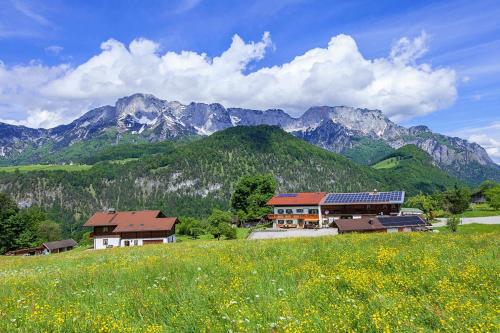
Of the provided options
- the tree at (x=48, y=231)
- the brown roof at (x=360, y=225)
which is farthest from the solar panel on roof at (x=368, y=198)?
the tree at (x=48, y=231)

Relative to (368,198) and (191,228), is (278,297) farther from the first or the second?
(191,228)

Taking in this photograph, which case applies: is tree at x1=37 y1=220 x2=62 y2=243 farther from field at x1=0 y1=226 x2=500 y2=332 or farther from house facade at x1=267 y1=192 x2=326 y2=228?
field at x1=0 y1=226 x2=500 y2=332

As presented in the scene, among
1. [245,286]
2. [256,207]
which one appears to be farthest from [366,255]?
[256,207]

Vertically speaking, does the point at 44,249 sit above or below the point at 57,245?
below

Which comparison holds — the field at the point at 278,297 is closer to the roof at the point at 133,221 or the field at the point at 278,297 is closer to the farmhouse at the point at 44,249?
the roof at the point at 133,221

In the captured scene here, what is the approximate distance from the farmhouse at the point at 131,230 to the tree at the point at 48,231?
48.2 m

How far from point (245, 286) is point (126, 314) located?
10.7 ft

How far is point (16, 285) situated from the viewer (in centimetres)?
1371

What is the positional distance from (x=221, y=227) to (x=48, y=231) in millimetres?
84456

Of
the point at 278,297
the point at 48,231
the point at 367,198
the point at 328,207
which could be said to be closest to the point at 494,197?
the point at 367,198

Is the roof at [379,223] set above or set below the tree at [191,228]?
above

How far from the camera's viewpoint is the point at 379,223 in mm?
70938

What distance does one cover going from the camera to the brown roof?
227 ft

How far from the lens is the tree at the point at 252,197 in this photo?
368ft
